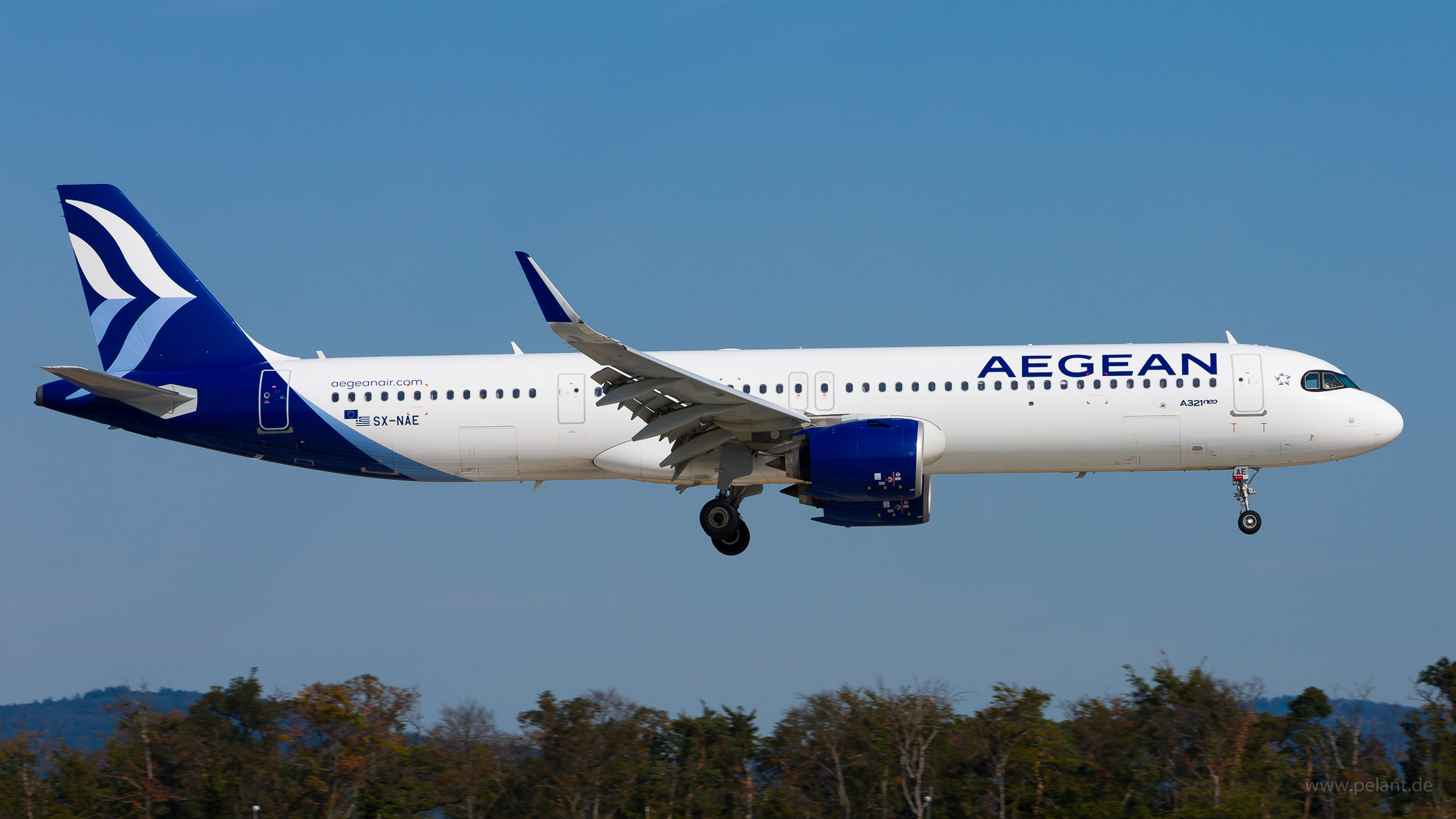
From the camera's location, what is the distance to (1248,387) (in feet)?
89.6

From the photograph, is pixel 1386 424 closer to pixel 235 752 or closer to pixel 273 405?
pixel 273 405

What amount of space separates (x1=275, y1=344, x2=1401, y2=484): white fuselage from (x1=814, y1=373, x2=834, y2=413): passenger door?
32 millimetres

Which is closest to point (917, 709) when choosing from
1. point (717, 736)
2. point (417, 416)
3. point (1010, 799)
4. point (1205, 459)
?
point (1010, 799)

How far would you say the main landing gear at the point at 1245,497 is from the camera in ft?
92.0

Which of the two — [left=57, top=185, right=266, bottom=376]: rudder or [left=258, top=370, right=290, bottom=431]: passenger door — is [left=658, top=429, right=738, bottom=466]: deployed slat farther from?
[left=57, top=185, right=266, bottom=376]: rudder

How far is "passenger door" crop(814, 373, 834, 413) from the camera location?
2742cm

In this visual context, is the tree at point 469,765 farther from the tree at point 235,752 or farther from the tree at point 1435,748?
the tree at point 1435,748

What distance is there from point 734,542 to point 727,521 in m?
0.95

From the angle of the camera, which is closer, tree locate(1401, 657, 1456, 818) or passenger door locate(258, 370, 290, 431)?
passenger door locate(258, 370, 290, 431)

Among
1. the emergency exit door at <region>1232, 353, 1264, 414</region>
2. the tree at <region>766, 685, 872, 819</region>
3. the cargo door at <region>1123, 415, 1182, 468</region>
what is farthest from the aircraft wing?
the tree at <region>766, 685, 872, 819</region>

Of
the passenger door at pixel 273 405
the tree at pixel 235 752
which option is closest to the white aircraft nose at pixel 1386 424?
the passenger door at pixel 273 405

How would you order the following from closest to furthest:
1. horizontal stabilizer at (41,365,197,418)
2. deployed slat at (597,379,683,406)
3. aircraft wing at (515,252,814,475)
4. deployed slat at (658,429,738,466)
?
aircraft wing at (515,252,814,475), deployed slat at (597,379,683,406), deployed slat at (658,429,738,466), horizontal stabilizer at (41,365,197,418)

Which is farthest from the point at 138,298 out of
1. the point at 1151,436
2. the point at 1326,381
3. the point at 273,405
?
the point at 1326,381

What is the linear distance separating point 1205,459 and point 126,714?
145 feet
